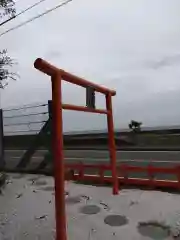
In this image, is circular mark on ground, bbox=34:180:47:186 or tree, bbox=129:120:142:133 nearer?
circular mark on ground, bbox=34:180:47:186

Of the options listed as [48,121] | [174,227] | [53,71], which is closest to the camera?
[53,71]

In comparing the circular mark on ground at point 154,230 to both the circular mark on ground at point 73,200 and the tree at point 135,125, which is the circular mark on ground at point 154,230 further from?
the tree at point 135,125

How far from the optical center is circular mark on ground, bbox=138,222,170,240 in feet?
11.6

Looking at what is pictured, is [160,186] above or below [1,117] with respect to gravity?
below

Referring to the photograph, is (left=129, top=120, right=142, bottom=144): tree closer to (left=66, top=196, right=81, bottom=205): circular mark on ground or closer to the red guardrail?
the red guardrail

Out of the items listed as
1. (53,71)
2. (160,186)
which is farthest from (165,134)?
(53,71)

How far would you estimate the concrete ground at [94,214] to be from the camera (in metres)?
3.59

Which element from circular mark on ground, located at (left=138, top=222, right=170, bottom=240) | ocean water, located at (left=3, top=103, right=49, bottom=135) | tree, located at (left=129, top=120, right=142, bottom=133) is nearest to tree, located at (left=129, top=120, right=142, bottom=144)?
tree, located at (left=129, top=120, right=142, bottom=133)

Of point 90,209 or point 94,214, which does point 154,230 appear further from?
point 90,209

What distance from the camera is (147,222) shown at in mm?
3926

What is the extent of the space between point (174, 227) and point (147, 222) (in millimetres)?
356

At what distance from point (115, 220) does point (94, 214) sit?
37cm

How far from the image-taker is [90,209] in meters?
4.51

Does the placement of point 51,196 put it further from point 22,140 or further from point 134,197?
point 22,140
